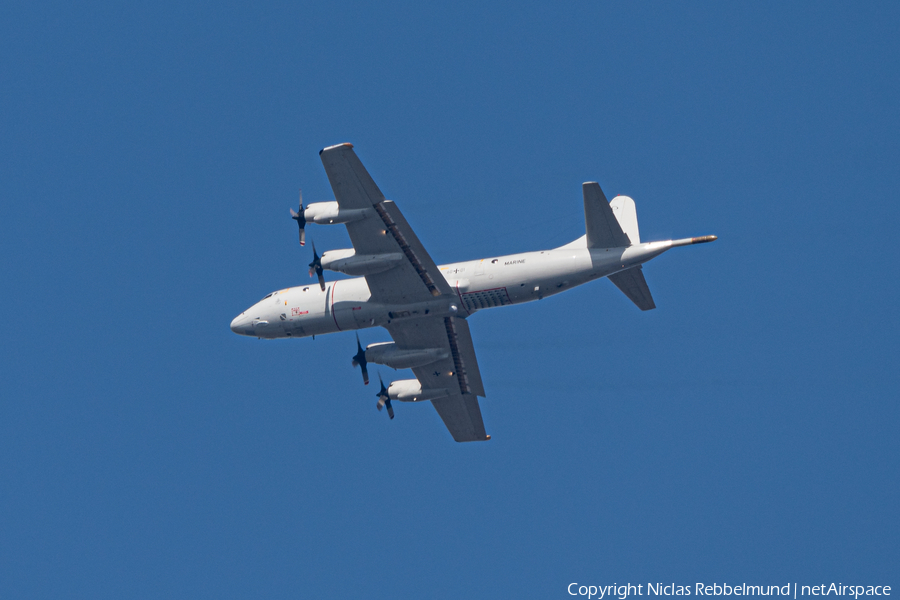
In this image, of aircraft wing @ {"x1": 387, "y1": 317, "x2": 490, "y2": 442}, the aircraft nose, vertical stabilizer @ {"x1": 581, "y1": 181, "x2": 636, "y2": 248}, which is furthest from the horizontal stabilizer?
the aircraft nose

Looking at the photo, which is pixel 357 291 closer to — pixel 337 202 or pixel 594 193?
pixel 337 202

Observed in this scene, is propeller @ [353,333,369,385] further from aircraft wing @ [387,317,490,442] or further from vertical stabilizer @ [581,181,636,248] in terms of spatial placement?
vertical stabilizer @ [581,181,636,248]

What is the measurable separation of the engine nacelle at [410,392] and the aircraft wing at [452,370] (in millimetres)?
251

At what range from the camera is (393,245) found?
42156mm

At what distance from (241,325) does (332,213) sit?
856 centimetres

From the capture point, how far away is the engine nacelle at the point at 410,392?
160 ft

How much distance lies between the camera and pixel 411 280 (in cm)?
4303

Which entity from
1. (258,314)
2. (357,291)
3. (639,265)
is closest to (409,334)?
(357,291)

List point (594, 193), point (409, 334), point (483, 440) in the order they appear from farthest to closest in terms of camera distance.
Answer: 1. point (483, 440)
2. point (409, 334)
3. point (594, 193)

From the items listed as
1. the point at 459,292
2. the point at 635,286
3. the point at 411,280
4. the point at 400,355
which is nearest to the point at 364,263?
the point at 411,280

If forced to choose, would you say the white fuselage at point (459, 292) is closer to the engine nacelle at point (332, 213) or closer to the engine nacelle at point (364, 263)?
the engine nacelle at point (364, 263)

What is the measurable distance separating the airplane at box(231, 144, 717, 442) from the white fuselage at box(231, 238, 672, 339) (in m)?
0.04

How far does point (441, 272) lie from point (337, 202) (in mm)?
5407

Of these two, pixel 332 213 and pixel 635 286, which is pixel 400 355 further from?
pixel 635 286
